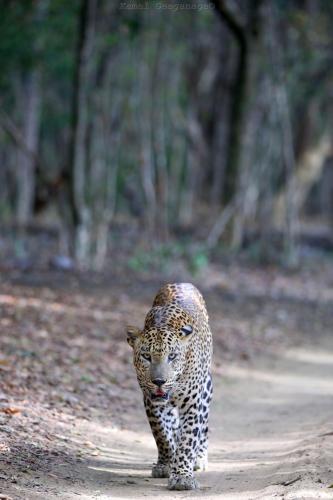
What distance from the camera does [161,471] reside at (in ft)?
24.6

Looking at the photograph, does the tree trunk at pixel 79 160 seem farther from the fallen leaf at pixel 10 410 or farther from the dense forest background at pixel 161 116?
the fallen leaf at pixel 10 410

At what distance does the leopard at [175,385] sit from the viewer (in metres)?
7.09

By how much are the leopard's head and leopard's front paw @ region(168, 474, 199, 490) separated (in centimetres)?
59

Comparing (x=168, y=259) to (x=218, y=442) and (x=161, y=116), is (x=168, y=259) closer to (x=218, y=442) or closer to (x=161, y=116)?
(x=161, y=116)

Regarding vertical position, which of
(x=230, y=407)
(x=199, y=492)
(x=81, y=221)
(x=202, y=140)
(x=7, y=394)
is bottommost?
(x=202, y=140)

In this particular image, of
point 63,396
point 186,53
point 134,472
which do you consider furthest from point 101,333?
point 186,53

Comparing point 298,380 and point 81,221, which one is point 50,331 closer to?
point 298,380

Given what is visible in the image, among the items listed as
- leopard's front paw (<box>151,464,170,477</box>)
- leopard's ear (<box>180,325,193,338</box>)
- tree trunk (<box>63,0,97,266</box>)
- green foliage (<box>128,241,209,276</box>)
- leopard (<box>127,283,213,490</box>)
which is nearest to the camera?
leopard (<box>127,283,213,490</box>)

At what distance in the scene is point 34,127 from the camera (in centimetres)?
3206

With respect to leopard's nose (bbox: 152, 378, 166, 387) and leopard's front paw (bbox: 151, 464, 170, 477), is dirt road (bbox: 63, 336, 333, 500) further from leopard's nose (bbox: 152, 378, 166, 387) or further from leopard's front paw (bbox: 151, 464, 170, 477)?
leopard's nose (bbox: 152, 378, 166, 387)

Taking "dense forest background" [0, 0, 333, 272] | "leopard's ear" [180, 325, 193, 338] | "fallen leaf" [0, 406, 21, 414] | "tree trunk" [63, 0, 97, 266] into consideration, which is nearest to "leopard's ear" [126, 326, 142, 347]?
"leopard's ear" [180, 325, 193, 338]

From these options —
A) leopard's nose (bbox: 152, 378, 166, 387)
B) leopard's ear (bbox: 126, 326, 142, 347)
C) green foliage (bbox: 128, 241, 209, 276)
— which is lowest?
green foliage (bbox: 128, 241, 209, 276)

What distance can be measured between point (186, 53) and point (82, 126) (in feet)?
58.7

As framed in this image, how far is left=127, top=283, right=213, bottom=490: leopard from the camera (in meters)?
7.09
